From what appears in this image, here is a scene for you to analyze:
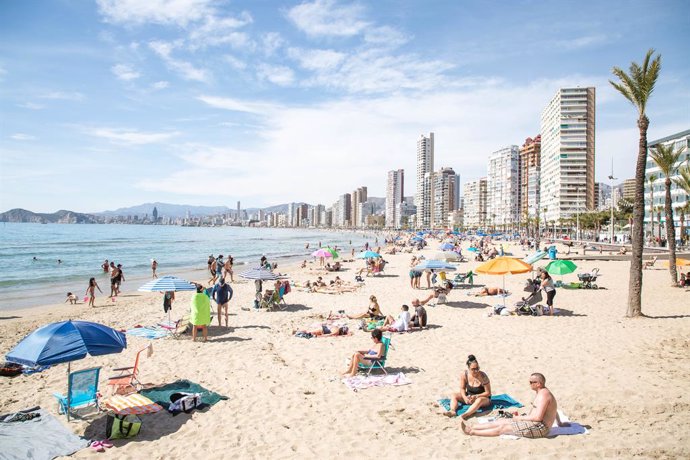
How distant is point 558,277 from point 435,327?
13.8 m

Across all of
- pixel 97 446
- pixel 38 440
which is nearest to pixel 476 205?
pixel 97 446

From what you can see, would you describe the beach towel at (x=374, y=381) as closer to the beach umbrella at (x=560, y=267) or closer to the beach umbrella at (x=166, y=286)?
the beach umbrella at (x=166, y=286)

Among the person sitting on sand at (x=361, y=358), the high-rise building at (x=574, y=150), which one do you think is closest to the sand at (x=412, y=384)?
the person sitting on sand at (x=361, y=358)

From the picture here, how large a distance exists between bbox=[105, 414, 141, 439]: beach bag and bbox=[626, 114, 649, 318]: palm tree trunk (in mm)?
12930

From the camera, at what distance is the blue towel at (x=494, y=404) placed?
20.1 ft

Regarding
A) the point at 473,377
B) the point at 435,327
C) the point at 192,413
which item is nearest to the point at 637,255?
the point at 435,327

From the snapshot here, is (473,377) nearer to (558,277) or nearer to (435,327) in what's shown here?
(435,327)

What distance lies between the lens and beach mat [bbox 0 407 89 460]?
15.8 ft

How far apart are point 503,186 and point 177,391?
17183 centimetres

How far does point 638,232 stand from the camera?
1183 centimetres

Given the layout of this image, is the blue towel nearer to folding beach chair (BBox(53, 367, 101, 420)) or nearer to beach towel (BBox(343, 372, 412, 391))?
beach towel (BBox(343, 372, 412, 391))

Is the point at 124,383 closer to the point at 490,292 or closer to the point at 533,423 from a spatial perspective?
the point at 533,423

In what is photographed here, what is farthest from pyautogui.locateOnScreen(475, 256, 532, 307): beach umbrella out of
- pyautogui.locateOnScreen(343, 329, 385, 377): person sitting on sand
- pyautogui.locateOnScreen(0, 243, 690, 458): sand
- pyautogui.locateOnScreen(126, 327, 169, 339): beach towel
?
pyautogui.locateOnScreen(126, 327, 169, 339): beach towel

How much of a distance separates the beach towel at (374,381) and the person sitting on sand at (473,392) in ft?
4.36
